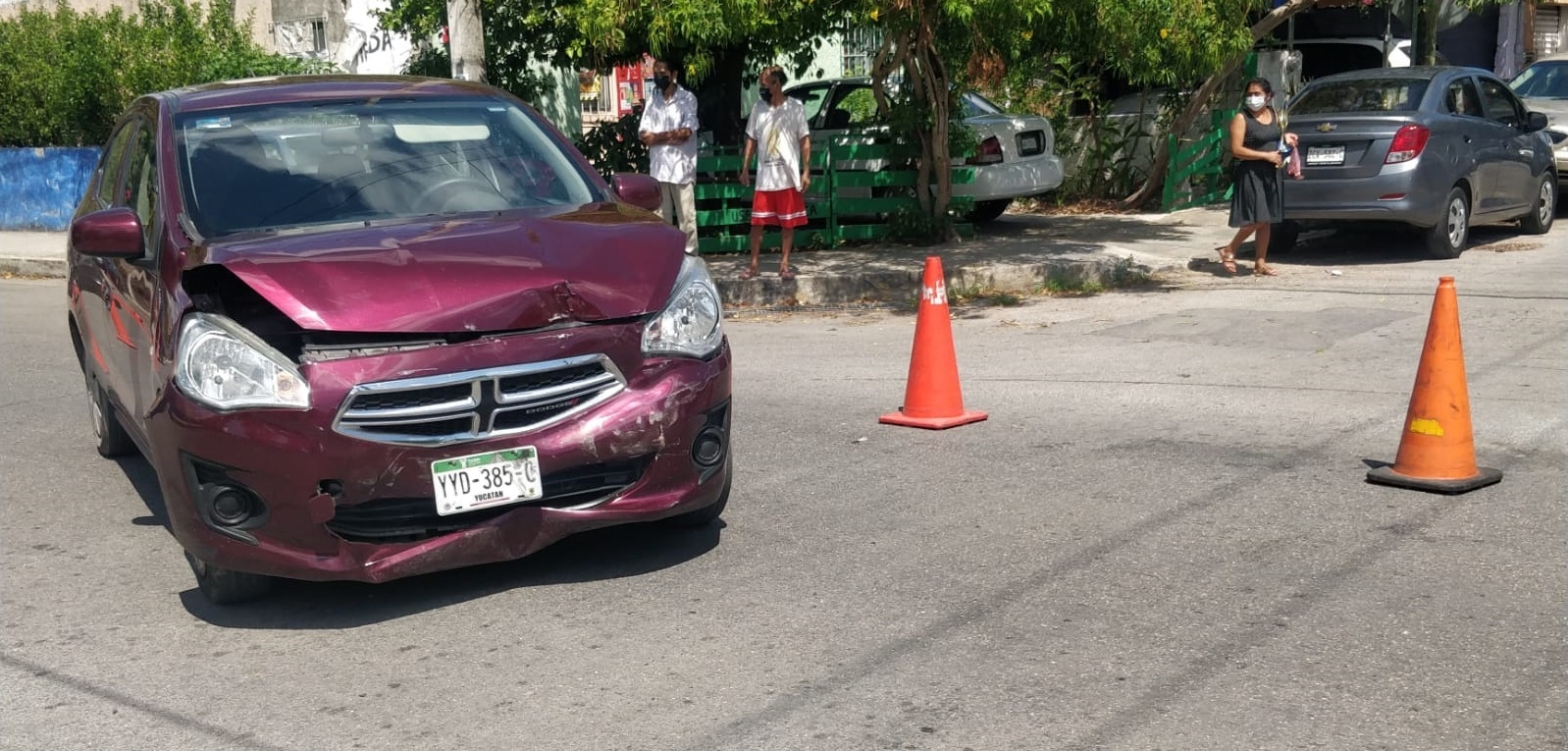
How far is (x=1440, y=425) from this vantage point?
6.29m

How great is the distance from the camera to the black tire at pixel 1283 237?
14.7 m

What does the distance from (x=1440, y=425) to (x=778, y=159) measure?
25.0ft

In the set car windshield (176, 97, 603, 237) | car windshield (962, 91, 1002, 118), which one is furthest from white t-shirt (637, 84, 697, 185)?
car windshield (176, 97, 603, 237)

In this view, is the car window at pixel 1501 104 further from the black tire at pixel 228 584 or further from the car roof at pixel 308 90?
the black tire at pixel 228 584

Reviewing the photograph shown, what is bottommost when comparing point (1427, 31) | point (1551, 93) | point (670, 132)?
point (670, 132)

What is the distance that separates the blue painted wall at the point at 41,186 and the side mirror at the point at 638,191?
53.1ft

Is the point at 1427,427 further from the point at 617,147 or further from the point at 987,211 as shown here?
the point at 617,147

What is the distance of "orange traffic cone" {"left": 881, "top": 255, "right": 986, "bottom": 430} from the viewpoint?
780cm

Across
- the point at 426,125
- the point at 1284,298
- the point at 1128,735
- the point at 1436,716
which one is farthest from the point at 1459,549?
the point at 1284,298

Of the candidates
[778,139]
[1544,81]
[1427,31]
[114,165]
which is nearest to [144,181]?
[114,165]

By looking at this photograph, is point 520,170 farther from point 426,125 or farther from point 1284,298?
point 1284,298

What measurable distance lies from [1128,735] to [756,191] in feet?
32.2

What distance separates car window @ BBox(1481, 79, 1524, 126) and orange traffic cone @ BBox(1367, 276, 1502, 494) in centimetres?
936

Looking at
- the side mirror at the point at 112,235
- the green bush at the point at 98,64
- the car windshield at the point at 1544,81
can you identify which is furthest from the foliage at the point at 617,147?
the side mirror at the point at 112,235
